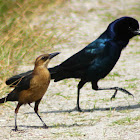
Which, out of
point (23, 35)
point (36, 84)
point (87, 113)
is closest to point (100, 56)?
point (87, 113)

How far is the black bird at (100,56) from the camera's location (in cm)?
539

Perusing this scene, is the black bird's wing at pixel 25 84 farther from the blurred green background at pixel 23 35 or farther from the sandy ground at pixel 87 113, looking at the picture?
the blurred green background at pixel 23 35

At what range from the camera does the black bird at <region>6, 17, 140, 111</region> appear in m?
5.39

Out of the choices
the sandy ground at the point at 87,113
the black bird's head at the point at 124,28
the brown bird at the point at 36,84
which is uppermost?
the black bird's head at the point at 124,28

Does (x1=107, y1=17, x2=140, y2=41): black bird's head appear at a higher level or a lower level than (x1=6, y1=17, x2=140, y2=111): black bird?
higher

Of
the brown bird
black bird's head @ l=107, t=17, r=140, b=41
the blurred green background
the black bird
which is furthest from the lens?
the blurred green background

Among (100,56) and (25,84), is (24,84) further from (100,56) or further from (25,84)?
(100,56)

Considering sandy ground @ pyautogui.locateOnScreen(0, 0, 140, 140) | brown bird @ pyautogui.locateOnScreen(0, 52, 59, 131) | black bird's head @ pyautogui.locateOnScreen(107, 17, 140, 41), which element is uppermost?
black bird's head @ pyautogui.locateOnScreen(107, 17, 140, 41)

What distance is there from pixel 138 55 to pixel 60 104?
3006 millimetres

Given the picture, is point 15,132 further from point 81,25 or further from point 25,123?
point 81,25

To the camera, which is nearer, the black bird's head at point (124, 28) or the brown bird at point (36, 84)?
the brown bird at point (36, 84)

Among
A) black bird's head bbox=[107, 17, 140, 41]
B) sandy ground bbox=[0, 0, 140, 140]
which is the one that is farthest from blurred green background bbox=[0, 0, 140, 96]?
→ black bird's head bbox=[107, 17, 140, 41]

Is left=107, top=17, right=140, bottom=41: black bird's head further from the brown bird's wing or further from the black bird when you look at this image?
the brown bird's wing

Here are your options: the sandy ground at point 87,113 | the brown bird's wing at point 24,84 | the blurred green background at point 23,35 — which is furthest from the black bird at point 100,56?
the blurred green background at point 23,35
